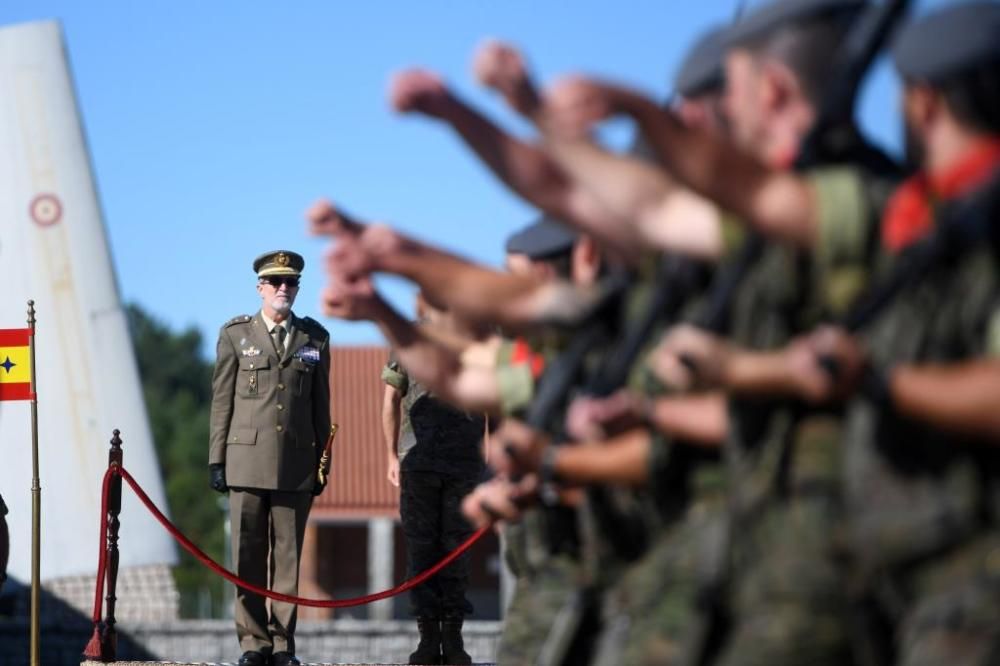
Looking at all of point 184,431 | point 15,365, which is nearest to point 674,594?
point 15,365

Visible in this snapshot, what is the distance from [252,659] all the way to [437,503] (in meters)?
1.12

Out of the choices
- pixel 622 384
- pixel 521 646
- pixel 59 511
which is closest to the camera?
pixel 622 384

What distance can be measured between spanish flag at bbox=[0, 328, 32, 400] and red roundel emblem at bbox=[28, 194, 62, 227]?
1179cm

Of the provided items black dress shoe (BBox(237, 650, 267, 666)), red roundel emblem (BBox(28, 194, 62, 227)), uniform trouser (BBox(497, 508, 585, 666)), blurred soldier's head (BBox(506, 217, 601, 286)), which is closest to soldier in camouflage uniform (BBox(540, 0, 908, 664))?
uniform trouser (BBox(497, 508, 585, 666))

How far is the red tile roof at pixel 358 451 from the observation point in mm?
37125

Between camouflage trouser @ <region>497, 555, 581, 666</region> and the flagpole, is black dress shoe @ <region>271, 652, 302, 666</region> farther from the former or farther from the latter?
camouflage trouser @ <region>497, 555, 581, 666</region>

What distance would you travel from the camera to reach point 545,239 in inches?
232

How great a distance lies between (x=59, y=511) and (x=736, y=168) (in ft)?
63.3

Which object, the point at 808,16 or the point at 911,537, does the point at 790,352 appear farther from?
the point at 808,16

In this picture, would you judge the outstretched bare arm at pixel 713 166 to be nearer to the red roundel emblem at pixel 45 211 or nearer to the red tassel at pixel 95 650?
the red tassel at pixel 95 650

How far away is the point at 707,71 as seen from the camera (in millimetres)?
4598

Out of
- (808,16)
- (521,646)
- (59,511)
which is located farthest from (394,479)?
(59,511)

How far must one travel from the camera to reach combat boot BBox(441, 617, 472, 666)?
10.2 m

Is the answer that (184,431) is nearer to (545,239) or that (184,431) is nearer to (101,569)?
(101,569)
